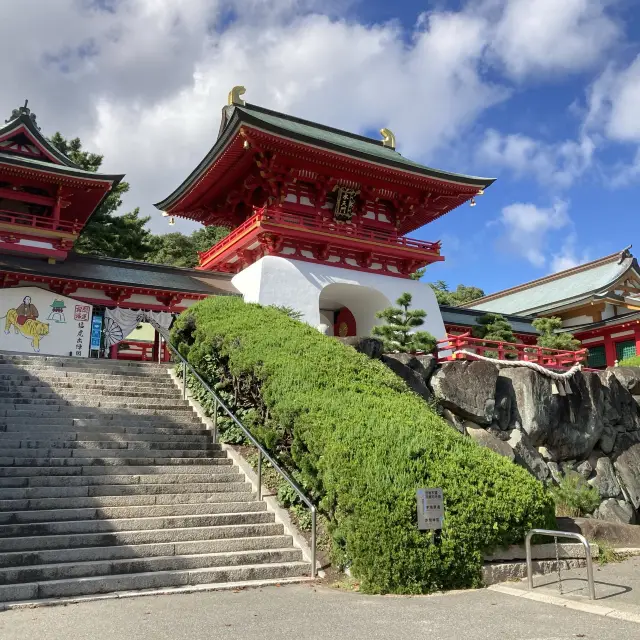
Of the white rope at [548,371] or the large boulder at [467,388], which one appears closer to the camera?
the large boulder at [467,388]

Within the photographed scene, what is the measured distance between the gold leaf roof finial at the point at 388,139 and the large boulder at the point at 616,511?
58.4 feet

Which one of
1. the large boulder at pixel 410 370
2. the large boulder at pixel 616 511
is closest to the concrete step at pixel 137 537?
the large boulder at pixel 410 370

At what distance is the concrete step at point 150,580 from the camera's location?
569cm

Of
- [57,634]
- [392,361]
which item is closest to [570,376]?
[392,361]

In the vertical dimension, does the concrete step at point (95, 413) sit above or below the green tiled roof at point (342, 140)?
below

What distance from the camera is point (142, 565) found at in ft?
21.2

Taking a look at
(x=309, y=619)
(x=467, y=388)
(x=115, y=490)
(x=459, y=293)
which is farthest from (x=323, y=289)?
(x=459, y=293)

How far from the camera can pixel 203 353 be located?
11922mm

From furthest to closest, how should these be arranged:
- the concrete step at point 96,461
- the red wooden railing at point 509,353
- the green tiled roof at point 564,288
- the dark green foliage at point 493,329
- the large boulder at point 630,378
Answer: the green tiled roof at point 564,288 → the dark green foliage at point 493,329 → the large boulder at point 630,378 → the red wooden railing at point 509,353 → the concrete step at point 96,461

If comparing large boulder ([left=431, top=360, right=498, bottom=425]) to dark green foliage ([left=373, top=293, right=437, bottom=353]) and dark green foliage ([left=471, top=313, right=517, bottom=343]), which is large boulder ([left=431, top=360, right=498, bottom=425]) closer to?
dark green foliage ([left=373, top=293, right=437, bottom=353])

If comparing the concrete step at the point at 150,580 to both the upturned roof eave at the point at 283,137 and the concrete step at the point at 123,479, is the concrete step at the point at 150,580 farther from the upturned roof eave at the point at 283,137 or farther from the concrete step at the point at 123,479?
the upturned roof eave at the point at 283,137

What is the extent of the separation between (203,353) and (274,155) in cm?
849

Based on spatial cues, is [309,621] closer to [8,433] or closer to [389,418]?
[389,418]

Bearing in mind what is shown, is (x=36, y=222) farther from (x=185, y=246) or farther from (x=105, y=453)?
(x=185, y=246)
